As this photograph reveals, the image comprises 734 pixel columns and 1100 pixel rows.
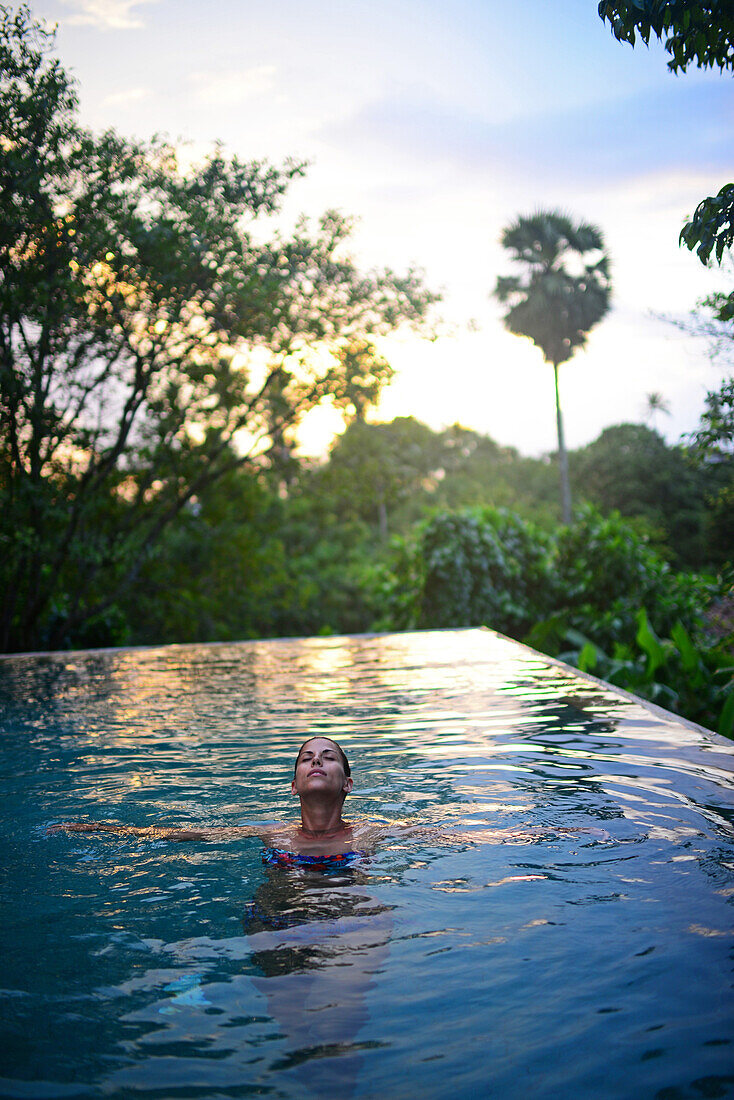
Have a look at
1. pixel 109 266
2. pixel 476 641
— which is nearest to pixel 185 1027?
pixel 476 641

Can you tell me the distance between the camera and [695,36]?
16.7 ft

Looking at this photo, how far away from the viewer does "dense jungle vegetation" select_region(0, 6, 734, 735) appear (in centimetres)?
1149

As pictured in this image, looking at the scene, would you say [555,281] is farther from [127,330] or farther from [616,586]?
[127,330]

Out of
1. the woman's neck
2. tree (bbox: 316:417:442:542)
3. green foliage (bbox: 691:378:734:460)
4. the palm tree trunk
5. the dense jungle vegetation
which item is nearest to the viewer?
the woman's neck

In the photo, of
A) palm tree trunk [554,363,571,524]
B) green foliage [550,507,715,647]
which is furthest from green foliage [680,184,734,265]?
palm tree trunk [554,363,571,524]

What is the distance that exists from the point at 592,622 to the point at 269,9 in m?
9.69

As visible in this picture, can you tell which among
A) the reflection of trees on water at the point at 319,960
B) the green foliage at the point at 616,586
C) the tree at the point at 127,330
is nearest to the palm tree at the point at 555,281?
the green foliage at the point at 616,586

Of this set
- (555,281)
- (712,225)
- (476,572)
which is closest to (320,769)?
(712,225)

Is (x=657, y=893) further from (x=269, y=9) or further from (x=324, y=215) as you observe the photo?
(x=269, y=9)

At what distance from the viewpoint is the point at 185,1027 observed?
2.71 metres

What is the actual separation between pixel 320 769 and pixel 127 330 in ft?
32.9

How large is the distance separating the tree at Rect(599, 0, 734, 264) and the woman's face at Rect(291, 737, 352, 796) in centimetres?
307

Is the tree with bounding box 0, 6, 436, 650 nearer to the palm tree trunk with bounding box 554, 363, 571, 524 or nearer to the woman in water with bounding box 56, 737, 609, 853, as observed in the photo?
the woman in water with bounding box 56, 737, 609, 853

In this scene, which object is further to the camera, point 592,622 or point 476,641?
point 592,622
